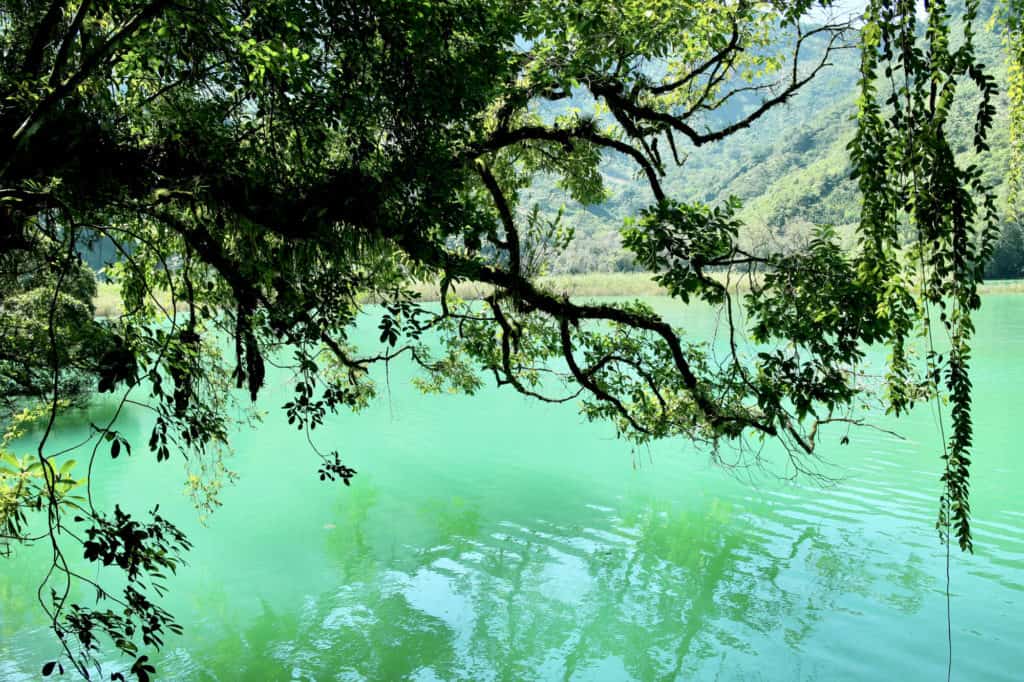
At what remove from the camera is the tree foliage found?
7.06ft

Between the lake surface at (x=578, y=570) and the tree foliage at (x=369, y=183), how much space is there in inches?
97.3

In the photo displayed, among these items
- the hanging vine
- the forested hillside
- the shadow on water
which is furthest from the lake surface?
the forested hillside

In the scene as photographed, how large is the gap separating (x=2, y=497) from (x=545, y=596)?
5170 mm

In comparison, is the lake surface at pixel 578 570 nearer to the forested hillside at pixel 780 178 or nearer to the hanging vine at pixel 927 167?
the hanging vine at pixel 927 167

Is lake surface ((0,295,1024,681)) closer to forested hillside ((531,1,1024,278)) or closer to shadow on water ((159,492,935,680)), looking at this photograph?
shadow on water ((159,492,935,680))

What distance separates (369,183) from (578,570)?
19.6ft

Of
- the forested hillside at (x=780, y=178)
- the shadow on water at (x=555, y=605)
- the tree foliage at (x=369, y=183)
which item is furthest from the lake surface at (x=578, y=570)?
the forested hillside at (x=780, y=178)

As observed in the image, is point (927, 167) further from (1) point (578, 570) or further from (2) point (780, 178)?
(2) point (780, 178)

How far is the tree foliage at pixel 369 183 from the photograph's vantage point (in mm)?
2152

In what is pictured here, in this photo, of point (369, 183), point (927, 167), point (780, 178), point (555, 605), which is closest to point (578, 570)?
point (555, 605)

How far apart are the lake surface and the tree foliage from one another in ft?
8.11

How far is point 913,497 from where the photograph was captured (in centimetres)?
1088

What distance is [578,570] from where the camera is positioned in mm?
8680

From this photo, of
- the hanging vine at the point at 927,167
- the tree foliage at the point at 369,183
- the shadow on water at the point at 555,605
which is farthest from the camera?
the shadow on water at the point at 555,605
